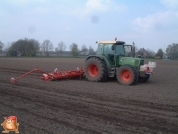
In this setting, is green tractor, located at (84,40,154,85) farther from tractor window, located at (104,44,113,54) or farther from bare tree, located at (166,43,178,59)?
bare tree, located at (166,43,178,59)

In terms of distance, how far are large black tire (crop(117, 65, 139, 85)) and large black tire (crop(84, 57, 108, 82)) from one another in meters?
0.81

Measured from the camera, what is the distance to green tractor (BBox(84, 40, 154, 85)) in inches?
401

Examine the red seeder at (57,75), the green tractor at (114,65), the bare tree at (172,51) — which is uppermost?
the bare tree at (172,51)

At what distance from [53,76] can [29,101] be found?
421 centimetres

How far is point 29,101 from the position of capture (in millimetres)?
6785

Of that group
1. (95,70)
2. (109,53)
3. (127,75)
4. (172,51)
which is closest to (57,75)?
A: (95,70)

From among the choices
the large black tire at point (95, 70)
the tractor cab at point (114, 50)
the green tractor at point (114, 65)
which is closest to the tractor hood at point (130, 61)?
the green tractor at point (114, 65)

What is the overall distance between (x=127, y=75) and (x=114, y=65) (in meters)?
1.03

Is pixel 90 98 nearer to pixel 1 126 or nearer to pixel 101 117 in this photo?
pixel 101 117

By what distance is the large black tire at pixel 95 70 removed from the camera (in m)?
10.7

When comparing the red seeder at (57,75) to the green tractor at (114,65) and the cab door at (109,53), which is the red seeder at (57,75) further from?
the cab door at (109,53)

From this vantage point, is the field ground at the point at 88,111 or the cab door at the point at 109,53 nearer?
the field ground at the point at 88,111

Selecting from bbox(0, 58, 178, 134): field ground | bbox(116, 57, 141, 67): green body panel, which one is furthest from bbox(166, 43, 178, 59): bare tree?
bbox(0, 58, 178, 134): field ground

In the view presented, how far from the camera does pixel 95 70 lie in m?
11.5
